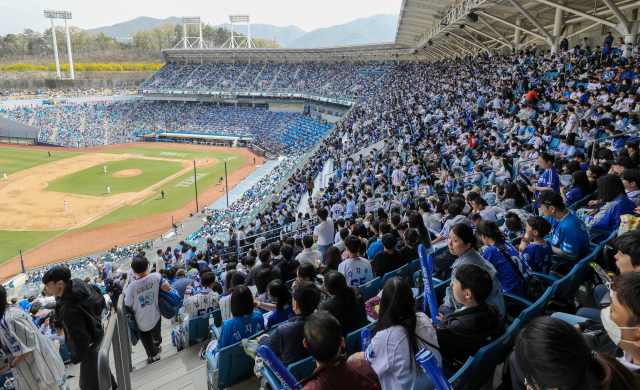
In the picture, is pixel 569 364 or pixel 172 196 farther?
pixel 172 196

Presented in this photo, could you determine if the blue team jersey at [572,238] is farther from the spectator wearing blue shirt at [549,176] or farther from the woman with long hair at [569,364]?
the woman with long hair at [569,364]

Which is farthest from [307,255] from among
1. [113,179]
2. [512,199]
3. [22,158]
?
[22,158]

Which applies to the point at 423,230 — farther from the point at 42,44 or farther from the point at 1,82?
the point at 42,44

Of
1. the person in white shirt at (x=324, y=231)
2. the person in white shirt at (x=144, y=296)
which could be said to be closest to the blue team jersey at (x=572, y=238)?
the person in white shirt at (x=324, y=231)

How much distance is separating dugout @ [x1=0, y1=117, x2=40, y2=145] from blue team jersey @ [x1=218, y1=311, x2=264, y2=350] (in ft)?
206

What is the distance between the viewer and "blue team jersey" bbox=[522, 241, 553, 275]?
4375 millimetres

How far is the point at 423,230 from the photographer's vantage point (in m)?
5.86

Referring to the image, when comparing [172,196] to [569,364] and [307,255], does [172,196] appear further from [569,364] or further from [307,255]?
[569,364]

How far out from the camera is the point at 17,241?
25047 millimetres

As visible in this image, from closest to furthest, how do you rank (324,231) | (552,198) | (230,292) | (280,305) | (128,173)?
(280,305) < (552,198) < (230,292) < (324,231) < (128,173)

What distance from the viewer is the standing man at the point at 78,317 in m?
3.85

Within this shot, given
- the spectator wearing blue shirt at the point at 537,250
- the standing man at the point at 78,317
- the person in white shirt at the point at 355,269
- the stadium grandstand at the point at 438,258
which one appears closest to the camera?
the stadium grandstand at the point at 438,258

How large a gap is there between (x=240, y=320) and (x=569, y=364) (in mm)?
3103

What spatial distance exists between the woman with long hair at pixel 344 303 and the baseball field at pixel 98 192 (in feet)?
82.2
